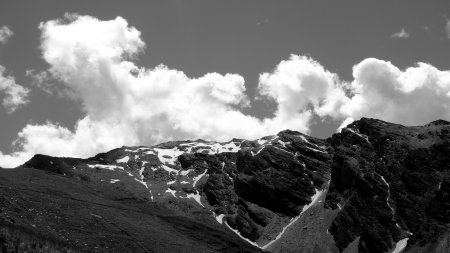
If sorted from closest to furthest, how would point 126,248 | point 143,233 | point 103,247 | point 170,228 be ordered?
point 103,247
point 126,248
point 143,233
point 170,228

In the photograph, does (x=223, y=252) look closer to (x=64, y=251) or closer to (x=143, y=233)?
(x=143, y=233)

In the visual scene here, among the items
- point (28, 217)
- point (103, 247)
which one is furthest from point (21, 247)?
point (28, 217)

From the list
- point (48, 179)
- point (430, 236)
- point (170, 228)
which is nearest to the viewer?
point (170, 228)

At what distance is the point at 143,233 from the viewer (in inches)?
4481

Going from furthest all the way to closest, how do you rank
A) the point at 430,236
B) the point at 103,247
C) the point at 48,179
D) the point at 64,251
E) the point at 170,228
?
1. the point at 430,236
2. the point at 48,179
3. the point at 170,228
4. the point at 103,247
5. the point at 64,251

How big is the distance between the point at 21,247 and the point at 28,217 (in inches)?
2171

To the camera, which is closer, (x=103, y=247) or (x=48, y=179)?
(x=103, y=247)

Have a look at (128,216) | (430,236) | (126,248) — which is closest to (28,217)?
(126,248)

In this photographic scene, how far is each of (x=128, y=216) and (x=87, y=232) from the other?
3678 cm

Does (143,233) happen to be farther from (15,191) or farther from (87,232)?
(15,191)

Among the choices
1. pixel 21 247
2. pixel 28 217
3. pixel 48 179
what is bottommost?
pixel 21 247

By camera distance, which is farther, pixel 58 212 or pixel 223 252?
pixel 223 252

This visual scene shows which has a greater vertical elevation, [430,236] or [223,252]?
[430,236]

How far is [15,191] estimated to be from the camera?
110 meters
